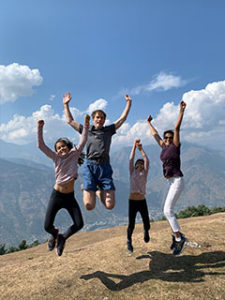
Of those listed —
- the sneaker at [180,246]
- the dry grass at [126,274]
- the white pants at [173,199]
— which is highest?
the white pants at [173,199]

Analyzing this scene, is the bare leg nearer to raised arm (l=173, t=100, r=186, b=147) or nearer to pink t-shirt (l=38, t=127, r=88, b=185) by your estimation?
pink t-shirt (l=38, t=127, r=88, b=185)

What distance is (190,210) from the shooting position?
48375 millimetres

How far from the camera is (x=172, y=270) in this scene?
7.58m

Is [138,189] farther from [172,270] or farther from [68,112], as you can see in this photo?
[68,112]

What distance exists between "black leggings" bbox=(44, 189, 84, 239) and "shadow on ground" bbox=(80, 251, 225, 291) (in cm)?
215

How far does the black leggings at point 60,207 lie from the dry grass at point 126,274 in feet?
6.35

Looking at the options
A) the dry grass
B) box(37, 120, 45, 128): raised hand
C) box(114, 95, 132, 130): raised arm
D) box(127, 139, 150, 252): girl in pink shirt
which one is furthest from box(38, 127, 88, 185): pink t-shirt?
the dry grass

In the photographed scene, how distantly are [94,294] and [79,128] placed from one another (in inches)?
187

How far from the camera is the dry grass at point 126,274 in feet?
20.9

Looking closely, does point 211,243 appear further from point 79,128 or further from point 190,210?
point 190,210

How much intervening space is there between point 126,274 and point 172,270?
1.52m

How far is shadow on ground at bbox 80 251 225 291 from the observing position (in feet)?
22.9

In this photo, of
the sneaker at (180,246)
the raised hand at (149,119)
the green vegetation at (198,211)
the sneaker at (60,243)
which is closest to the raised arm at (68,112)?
the raised hand at (149,119)

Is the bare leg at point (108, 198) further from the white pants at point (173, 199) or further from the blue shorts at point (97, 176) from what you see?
the white pants at point (173, 199)
